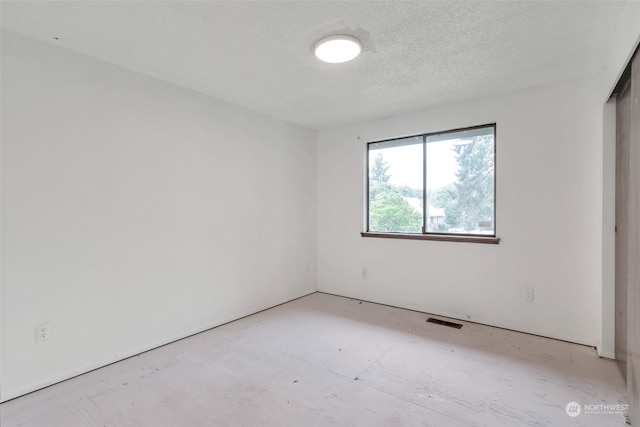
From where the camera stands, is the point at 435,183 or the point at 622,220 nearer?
the point at 622,220

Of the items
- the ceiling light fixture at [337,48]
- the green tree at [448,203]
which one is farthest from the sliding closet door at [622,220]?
the ceiling light fixture at [337,48]

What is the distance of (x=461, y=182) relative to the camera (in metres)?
3.31

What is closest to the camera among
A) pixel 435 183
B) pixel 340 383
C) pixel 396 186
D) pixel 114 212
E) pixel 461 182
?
pixel 340 383

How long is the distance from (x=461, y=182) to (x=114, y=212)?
334 centimetres

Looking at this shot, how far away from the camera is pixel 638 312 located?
1.50 meters

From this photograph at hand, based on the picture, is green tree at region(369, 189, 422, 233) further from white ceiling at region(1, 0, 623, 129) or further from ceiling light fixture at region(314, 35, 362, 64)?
ceiling light fixture at region(314, 35, 362, 64)

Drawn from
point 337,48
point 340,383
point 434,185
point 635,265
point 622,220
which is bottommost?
point 340,383

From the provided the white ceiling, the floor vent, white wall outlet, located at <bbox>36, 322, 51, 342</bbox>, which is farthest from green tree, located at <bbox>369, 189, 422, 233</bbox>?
white wall outlet, located at <bbox>36, 322, 51, 342</bbox>

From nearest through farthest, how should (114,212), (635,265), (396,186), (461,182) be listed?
(635,265) → (114,212) → (461,182) → (396,186)

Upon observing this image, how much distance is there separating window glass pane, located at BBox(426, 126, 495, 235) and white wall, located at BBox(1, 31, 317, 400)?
6.59 feet

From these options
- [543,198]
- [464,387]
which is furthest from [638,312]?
[543,198]

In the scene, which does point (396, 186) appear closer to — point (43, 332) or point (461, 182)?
point (461, 182)

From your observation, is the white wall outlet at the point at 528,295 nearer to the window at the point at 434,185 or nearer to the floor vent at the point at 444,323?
the window at the point at 434,185

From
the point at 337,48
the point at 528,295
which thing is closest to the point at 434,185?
the point at 528,295
